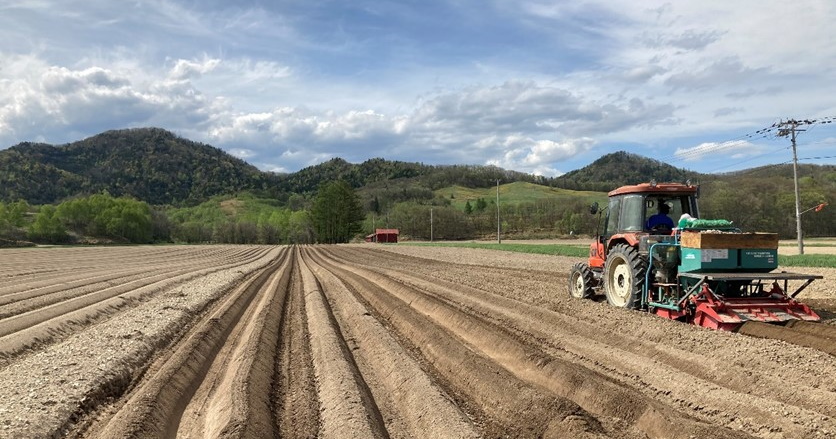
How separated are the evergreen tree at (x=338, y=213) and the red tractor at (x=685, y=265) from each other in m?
74.6

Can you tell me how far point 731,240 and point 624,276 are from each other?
2317 millimetres

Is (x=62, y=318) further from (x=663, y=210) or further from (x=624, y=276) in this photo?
(x=663, y=210)

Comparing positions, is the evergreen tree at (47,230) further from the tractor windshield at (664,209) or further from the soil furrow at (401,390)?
the tractor windshield at (664,209)

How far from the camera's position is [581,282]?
12.2 m

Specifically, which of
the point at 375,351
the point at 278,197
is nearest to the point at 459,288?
the point at 375,351

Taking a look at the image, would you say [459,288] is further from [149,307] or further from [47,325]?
[47,325]

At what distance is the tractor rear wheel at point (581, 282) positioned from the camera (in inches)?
470

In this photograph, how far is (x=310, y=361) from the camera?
7.77m

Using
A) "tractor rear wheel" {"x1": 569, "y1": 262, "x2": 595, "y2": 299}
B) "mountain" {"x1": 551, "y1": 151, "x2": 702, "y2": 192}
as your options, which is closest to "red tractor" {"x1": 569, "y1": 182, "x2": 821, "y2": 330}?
"tractor rear wheel" {"x1": 569, "y1": 262, "x2": 595, "y2": 299}

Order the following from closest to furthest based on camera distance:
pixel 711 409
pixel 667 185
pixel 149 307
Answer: pixel 711 409 → pixel 667 185 → pixel 149 307

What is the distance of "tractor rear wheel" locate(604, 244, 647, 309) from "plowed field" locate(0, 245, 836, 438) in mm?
381

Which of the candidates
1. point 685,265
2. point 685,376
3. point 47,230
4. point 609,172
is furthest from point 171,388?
point 609,172

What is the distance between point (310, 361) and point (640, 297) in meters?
5.63

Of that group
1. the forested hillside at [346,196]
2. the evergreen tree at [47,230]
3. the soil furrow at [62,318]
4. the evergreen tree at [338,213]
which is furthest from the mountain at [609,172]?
the soil furrow at [62,318]
